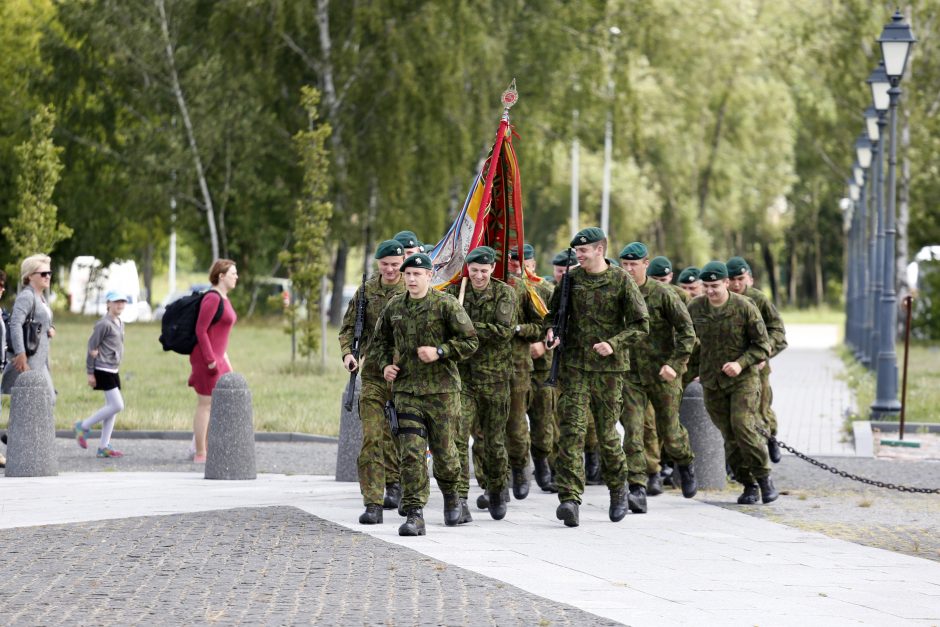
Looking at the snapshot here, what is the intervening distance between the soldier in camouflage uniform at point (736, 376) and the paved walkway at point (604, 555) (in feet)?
1.52

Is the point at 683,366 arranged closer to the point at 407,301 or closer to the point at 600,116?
the point at 407,301

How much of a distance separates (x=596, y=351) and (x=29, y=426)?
509 cm

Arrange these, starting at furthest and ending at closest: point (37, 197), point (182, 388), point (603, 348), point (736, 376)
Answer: point (37, 197) → point (182, 388) → point (736, 376) → point (603, 348)

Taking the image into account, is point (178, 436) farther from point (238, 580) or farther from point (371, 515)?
point (238, 580)

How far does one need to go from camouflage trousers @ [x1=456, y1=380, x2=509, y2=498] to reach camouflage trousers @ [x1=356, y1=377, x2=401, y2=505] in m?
0.48

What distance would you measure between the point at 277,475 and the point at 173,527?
3.82 metres

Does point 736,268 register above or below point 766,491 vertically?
above

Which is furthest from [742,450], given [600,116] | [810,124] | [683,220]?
[683,220]

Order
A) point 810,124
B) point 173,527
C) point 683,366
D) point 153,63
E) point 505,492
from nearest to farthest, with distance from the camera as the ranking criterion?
point 173,527 < point 505,492 < point 683,366 < point 153,63 < point 810,124

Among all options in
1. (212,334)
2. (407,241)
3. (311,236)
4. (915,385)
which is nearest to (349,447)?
(212,334)

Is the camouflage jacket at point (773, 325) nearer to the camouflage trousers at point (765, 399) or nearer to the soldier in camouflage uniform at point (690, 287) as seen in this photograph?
the soldier in camouflage uniform at point (690, 287)

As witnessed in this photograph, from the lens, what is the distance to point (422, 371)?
10.5 meters

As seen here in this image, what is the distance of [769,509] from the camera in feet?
40.5

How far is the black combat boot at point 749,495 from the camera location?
41.1ft
